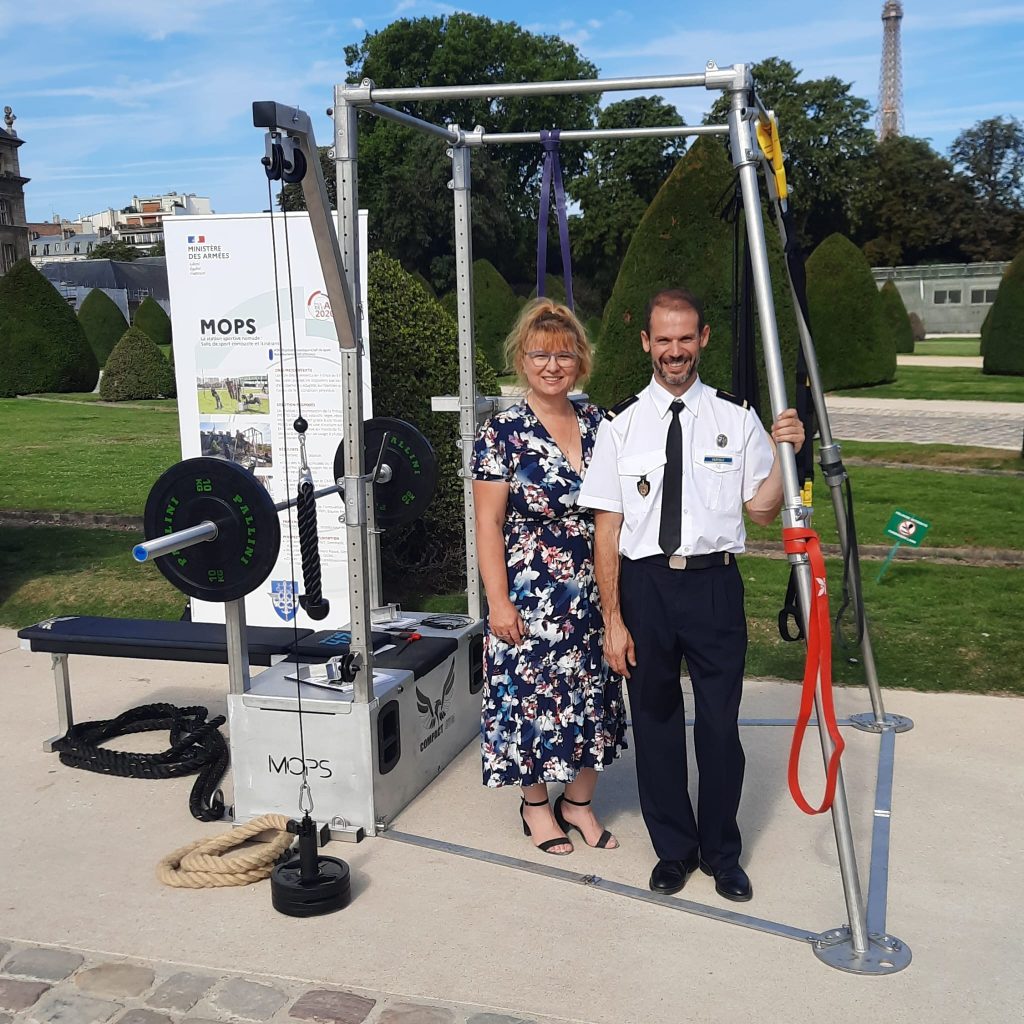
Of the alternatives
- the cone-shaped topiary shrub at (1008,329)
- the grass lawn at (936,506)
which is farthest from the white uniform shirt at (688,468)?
the cone-shaped topiary shrub at (1008,329)

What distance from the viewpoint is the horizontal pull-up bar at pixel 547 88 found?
3.50 metres

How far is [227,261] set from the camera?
656 centimetres

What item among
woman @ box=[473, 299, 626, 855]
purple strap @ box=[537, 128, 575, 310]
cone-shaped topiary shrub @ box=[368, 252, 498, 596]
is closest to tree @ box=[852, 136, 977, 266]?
cone-shaped topiary shrub @ box=[368, 252, 498, 596]

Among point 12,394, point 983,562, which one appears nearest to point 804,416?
point 983,562

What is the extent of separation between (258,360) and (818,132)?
5052cm

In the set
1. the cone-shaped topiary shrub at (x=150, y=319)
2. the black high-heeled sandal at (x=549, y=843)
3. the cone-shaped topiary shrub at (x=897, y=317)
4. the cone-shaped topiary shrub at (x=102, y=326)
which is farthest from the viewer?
the cone-shaped topiary shrub at (x=150, y=319)

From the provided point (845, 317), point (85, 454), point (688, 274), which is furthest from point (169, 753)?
point (845, 317)

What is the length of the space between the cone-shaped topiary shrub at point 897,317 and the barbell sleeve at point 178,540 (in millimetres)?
31177

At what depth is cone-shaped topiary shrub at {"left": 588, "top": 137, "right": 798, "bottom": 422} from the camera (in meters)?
12.0

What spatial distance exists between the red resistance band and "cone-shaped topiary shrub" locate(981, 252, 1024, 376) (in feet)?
81.9

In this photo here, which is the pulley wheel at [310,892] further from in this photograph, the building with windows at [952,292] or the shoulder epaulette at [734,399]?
the building with windows at [952,292]

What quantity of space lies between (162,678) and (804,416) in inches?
156

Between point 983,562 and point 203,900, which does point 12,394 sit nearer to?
point 983,562

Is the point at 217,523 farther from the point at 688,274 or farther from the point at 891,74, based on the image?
the point at 891,74
